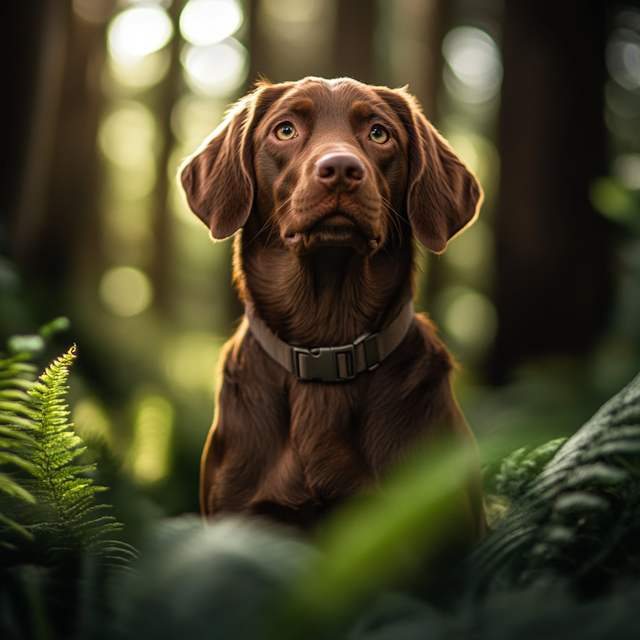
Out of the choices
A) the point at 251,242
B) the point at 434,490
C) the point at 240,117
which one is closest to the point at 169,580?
the point at 434,490

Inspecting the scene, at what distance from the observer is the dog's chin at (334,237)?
227cm

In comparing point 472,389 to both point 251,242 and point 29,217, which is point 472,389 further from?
point 29,217

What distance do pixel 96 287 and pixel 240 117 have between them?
5.95 meters

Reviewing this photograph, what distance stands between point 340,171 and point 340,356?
77cm

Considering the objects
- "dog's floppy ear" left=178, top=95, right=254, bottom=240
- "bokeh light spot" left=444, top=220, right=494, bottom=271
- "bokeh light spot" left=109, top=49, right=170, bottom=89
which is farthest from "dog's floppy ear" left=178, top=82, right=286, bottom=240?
"bokeh light spot" left=444, top=220, right=494, bottom=271

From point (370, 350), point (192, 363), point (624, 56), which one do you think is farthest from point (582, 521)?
point (624, 56)

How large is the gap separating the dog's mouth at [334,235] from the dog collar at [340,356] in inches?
14.6

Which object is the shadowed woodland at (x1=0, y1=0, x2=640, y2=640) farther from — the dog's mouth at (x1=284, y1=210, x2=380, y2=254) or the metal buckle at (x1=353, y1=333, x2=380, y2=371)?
the dog's mouth at (x1=284, y1=210, x2=380, y2=254)

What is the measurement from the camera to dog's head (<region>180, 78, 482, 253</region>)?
2273 millimetres

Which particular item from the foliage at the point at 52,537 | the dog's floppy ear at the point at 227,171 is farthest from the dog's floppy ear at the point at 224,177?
the foliage at the point at 52,537

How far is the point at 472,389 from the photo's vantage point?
19.6 ft

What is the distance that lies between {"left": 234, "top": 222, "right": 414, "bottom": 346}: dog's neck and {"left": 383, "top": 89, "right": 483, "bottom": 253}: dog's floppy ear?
0.47ft

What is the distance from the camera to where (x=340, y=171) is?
2.16 m

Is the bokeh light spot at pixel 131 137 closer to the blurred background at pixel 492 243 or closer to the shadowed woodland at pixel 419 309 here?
the shadowed woodland at pixel 419 309
